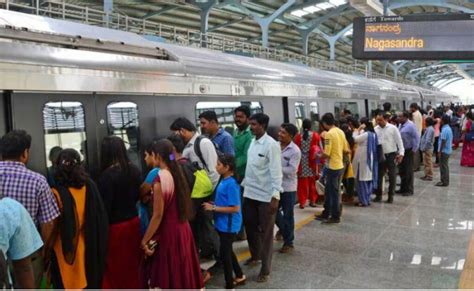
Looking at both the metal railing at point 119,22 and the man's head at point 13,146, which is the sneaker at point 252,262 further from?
the metal railing at point 119,22

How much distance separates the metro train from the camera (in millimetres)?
3395

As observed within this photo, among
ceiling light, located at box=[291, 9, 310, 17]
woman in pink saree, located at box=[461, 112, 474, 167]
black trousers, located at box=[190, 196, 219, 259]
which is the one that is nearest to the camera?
black trousers, located at box=[190, 196, 219, 259]

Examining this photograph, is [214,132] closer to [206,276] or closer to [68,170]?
[206,276]

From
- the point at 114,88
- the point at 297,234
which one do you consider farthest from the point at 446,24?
the point at 114,88

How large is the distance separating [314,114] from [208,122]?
425cm

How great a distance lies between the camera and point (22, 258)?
2686 mm

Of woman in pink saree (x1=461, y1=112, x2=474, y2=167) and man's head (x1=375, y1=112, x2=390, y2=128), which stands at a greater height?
man's head (x1=375, y1=112, x2=390, y2=128)

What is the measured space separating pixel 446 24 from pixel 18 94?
744 cm

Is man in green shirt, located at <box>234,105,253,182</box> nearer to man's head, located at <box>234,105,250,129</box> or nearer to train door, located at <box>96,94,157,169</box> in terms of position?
man's head, located at <box>234,105,250,129</box>

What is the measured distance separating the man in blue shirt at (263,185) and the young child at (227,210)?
1.16 ft

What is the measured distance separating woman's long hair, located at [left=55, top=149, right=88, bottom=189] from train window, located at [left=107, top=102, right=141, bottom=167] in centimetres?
98

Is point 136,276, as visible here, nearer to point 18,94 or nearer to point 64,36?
point 18,94

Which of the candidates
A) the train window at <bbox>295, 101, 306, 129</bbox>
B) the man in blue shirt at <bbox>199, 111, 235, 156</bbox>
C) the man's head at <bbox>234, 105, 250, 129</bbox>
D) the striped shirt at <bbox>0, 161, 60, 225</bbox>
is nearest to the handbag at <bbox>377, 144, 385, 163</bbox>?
the train window at <bbox>295, 101, 306, 129</bbox>

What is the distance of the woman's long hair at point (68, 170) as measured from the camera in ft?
10.2
